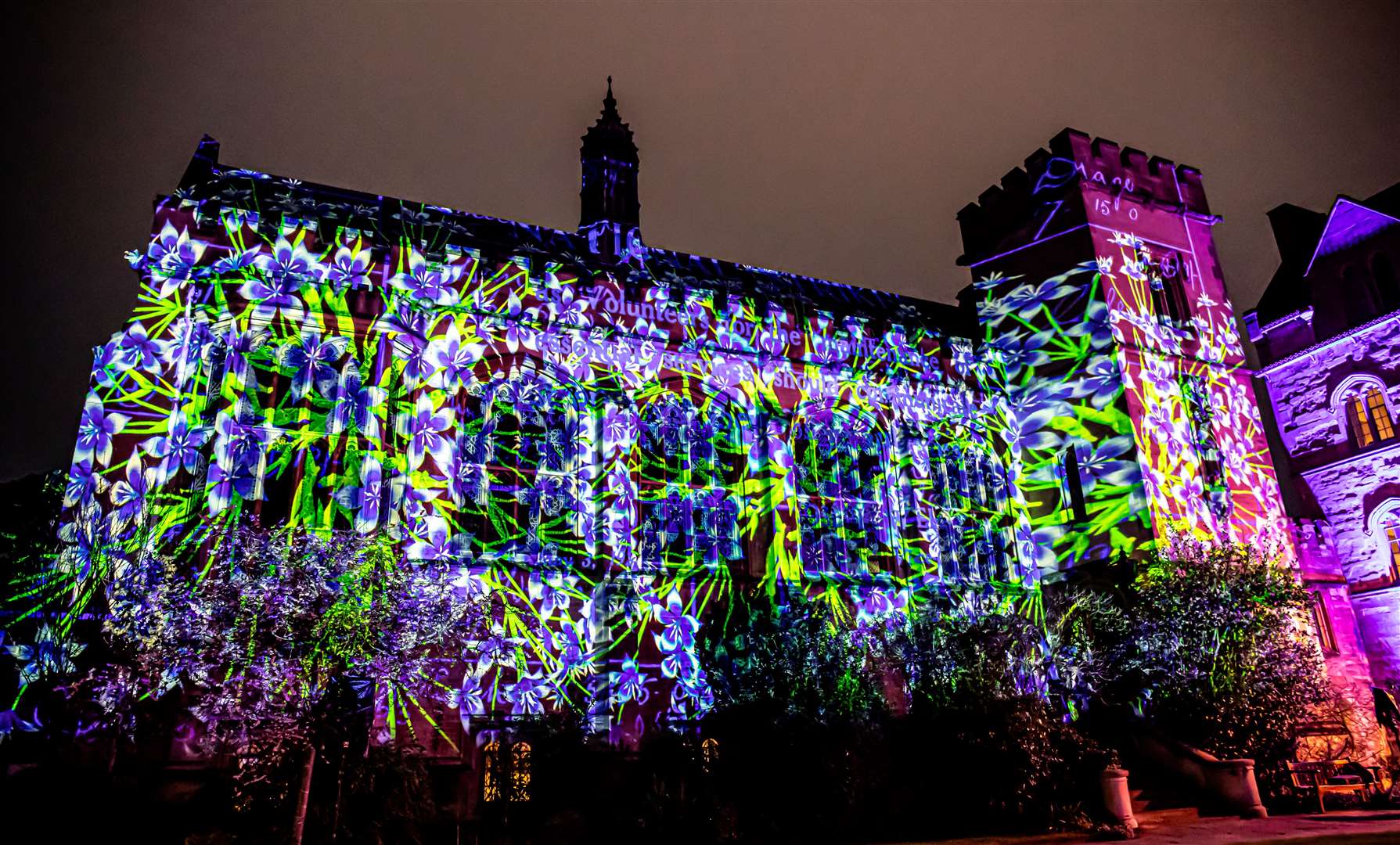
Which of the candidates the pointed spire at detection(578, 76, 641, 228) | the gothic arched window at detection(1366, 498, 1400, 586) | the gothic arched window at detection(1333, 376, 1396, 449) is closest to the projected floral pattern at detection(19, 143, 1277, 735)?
the pointed spire at detection(578, 76, 641, 228)

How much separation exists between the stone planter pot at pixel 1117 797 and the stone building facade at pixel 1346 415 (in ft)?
42.2

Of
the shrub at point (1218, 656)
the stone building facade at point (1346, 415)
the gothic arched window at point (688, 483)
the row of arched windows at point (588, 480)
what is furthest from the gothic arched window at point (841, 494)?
the stone building facade at point (1346, 415)

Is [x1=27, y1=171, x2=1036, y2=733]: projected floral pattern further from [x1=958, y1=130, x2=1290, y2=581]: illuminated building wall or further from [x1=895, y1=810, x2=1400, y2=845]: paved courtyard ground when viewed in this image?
[x1=895, y1=810, x2=1400, y2=845]: paved courtyard ground

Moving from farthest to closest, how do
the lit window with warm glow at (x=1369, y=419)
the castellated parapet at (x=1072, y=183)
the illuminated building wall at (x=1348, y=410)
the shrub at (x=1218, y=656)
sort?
the lit window with warm glow at (x=1369, y=419)
the illuminated building wall at (x=1348, y=410)
the castellated parapet at (x=1072, y=183)
the shrub at (x=1218, y=656)

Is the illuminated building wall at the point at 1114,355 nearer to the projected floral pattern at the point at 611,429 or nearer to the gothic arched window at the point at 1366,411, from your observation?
the projected floral pattern at the point at 611,429

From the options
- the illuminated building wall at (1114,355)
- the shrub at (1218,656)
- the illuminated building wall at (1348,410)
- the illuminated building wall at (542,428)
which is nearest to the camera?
the illuminated building wall at (542,428)

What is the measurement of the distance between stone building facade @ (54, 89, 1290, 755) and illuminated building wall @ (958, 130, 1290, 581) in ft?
0.26

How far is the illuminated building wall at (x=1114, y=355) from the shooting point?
2078 cm

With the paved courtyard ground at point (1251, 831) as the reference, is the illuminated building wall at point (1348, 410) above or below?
above

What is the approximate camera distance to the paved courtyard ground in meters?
11.6

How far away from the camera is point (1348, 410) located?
88.5ft

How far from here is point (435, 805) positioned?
1364cm

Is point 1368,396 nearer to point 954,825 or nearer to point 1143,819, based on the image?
point 1143,819

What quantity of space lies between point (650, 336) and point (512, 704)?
307 inches
